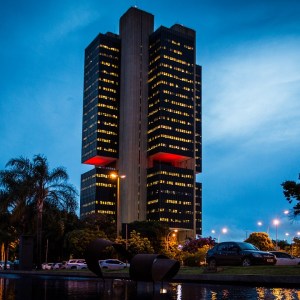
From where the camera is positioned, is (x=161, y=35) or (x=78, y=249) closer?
(x=78, y=249)

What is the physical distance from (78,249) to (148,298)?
5550 cm

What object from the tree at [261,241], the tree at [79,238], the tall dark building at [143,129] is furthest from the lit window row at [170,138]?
the tree at [79,238]

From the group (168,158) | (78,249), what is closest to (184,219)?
(168,158)

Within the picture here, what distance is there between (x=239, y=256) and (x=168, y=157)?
165m

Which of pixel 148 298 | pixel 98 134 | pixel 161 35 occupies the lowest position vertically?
pixel 148 298

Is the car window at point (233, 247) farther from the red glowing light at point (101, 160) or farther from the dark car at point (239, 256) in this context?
the red glowing light at point (101, 160)

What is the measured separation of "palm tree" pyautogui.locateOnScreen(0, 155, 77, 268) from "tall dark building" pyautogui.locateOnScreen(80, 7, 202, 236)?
437ft

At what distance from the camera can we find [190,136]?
7633 inches

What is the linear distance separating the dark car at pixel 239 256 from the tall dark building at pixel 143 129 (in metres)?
151

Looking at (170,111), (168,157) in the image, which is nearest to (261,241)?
(168,157)

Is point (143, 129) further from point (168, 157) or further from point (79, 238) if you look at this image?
point (79, 238)

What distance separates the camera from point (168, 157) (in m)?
192

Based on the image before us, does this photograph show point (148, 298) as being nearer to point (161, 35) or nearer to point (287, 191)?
point (287, 191)

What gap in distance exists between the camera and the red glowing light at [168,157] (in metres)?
187
